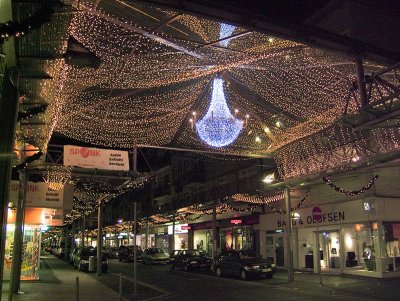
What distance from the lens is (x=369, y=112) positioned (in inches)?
347

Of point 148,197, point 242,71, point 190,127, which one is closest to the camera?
point 242,71

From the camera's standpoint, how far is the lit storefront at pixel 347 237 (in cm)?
2231

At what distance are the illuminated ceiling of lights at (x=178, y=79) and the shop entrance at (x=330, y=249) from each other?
8226mm

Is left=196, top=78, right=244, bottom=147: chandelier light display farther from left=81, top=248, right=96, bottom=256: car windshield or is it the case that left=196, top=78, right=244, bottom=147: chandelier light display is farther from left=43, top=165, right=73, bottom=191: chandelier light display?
left=81, top=248, right=96, bottom=256: car windshield

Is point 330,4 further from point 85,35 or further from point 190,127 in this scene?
point 85,35

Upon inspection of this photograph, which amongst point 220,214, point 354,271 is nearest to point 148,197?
point 220,214

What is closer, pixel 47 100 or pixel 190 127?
pixel 47 100

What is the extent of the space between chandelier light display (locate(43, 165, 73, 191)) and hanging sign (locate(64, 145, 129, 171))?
353 mm

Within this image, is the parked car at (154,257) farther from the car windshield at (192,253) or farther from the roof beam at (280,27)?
the roof beam at (280,27)

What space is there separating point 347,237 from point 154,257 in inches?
828

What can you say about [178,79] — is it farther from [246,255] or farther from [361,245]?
[361,245]

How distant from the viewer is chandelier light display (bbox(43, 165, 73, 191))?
1760 cm

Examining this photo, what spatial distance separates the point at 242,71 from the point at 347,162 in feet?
24.3

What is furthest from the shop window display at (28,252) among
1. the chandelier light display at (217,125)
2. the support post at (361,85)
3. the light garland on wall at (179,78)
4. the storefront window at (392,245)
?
the support post at (361,85)
